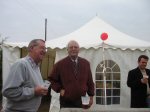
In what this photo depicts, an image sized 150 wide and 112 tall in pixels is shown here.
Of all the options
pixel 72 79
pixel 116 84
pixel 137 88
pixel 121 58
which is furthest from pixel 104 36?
pixel 72 79

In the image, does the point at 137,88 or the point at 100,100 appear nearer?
the point at 137,88

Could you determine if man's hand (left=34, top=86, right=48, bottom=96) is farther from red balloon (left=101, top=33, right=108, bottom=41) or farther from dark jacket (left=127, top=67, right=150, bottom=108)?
red balloon (left=101, top=33, right=108, bottom=41)

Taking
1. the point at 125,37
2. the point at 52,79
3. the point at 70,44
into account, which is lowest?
the point at 52,79

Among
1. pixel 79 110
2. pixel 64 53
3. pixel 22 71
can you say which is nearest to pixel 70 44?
pixel 79 110

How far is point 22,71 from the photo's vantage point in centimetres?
270

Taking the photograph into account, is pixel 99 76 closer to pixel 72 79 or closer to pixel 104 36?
pixel 104 36

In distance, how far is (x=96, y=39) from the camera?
25.0 ft

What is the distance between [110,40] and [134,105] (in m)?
2.54

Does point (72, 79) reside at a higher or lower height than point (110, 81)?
higher

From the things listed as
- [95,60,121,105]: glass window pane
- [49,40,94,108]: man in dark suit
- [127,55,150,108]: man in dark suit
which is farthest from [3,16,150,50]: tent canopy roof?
[49,40,94,108]: man in dark suit

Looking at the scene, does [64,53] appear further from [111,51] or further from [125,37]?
[125,37]

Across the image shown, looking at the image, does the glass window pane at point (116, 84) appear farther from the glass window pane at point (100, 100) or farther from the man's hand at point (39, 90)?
the man's hand at point (39, 90)

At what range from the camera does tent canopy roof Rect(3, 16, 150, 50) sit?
710 centimetres

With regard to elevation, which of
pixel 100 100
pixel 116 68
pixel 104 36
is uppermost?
pixel 104 36
